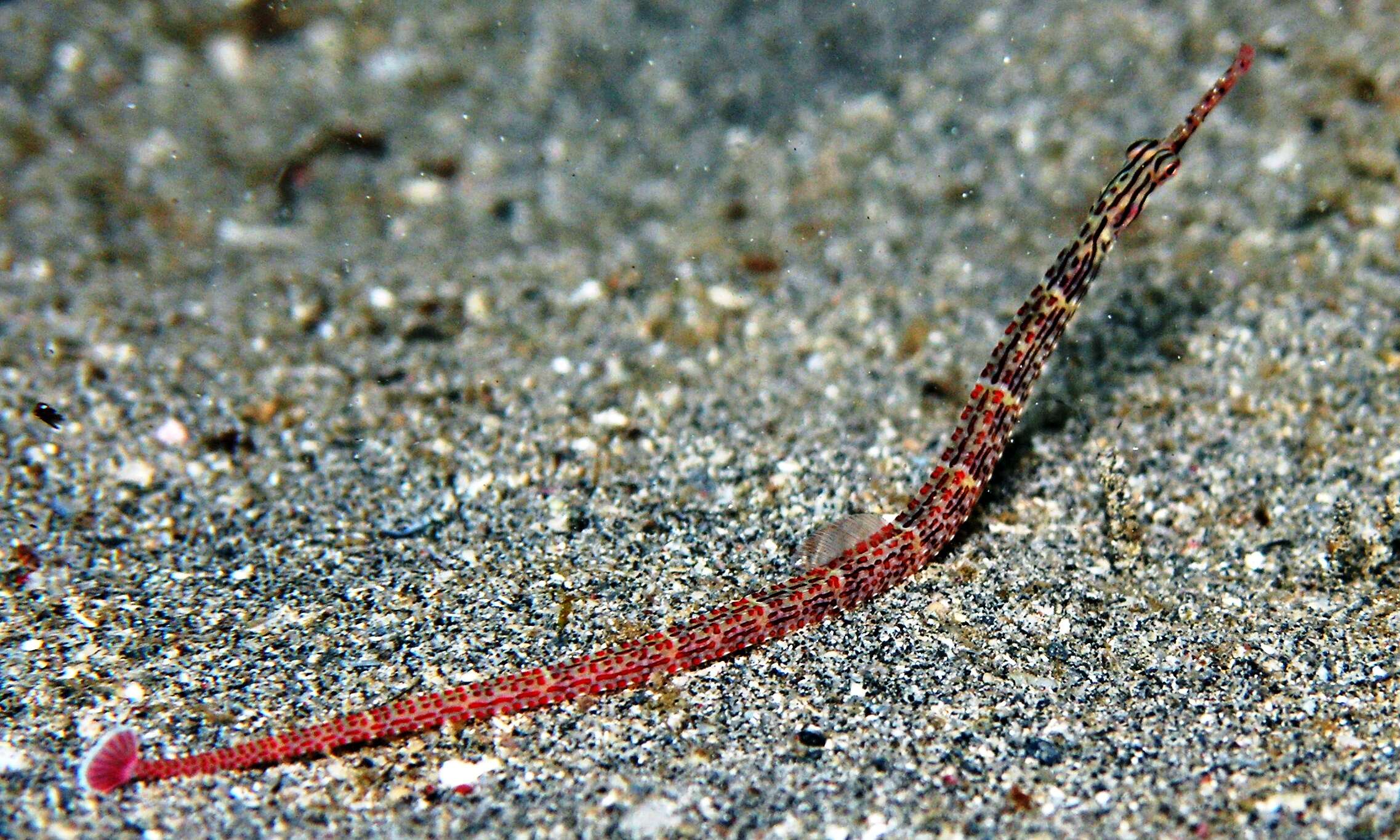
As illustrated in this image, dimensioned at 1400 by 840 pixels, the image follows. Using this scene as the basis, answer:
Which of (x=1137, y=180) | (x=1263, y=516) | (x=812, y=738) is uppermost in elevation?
(x=1137, y=180)

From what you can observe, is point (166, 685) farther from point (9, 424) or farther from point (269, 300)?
point (269, 300)

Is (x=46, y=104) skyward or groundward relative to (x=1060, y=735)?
skyward

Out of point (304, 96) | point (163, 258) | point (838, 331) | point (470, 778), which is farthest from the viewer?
point (304, 96)

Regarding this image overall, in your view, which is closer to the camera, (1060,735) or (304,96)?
(1060,735)

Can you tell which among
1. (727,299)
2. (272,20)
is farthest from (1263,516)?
(272,20)

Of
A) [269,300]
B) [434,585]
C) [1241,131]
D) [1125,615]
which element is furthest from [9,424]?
[1241,131]

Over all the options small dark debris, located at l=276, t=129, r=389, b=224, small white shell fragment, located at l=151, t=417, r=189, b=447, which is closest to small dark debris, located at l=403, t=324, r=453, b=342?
small white shell fragment, located at l=151, t=417, r=189, b=447

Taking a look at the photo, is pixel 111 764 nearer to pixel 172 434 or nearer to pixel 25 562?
pixel 25 562
